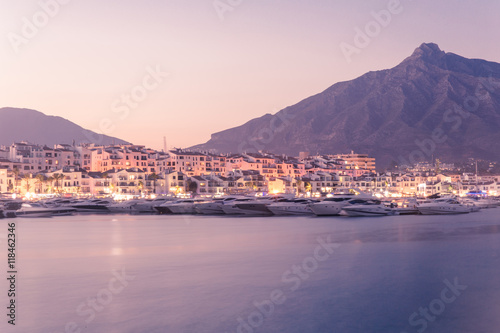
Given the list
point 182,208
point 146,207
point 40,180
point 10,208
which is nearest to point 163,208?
point 182,208

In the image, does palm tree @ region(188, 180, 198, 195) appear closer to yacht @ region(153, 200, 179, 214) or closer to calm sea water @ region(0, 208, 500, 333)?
yacht @ region(153, 200, 179, 214)

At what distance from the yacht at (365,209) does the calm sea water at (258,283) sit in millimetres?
21032

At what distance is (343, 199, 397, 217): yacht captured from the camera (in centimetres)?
6700

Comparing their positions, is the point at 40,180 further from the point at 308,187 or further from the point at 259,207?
the point at 259,207

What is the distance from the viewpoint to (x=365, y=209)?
67.9 metres

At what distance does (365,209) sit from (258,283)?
45336 millimetres

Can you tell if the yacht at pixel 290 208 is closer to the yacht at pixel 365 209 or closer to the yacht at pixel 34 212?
the yacht at pixel 365 209

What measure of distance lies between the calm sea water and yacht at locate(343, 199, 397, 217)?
21032mm

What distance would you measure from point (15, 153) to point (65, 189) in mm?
29259

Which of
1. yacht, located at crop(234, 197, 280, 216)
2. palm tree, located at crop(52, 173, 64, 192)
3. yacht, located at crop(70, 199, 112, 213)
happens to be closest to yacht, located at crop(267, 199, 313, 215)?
yacht, located at crop(234, 197, 280, 216)

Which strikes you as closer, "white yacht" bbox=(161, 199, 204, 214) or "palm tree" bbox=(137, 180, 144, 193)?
"white yacht" bbox=(161, 199, 204, 214)

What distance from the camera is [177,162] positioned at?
15675 cm

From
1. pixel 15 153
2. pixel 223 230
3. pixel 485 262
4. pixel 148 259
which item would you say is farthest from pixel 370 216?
pixel 15 153

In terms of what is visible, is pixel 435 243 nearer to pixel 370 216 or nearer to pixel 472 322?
pixel 472 322
